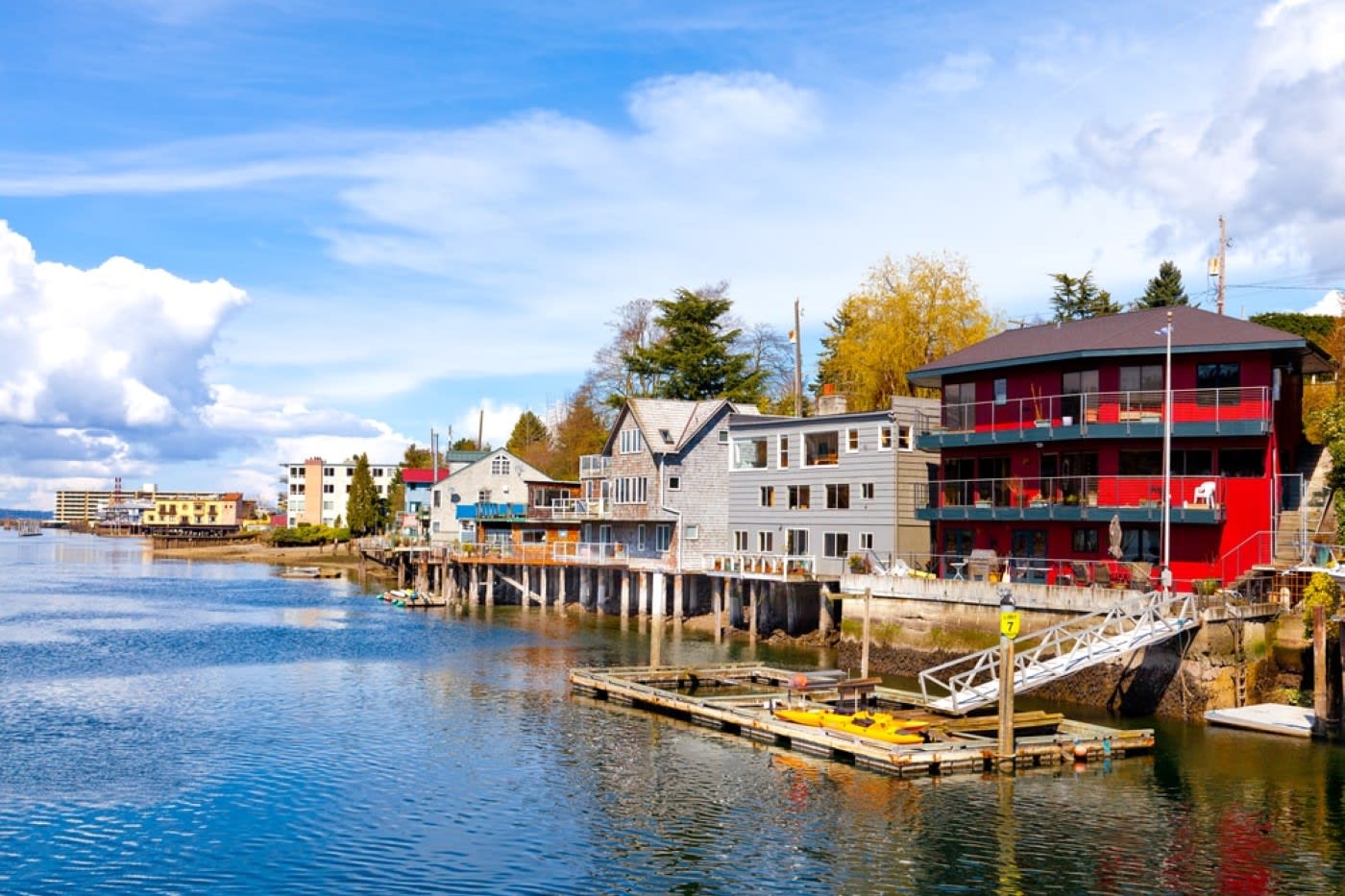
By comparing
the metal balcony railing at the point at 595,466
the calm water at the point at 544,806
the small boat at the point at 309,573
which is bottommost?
the calm water at the point at 544,806

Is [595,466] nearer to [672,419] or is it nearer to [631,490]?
[631,490]

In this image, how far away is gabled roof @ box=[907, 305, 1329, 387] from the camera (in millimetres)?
47000

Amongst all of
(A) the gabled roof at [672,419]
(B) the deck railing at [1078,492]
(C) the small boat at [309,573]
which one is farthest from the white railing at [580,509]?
(C) the small boat at [309,573]

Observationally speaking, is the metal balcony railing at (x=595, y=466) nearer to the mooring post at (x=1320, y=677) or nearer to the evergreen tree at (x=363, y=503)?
the mooring post at (x=1320, y=677)

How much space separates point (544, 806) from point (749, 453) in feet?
135

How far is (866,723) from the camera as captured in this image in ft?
120

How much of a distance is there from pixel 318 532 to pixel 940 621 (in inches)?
4864

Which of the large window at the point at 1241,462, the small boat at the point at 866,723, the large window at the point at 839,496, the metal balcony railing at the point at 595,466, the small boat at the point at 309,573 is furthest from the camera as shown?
the small boat at the point at 309,573

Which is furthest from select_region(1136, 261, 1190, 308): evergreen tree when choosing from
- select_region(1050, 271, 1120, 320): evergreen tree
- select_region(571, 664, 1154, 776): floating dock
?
select_region(571, 664, 1154, 776): floating dock

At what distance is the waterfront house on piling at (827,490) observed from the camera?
59594mm

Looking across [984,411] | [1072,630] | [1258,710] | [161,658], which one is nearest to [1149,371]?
[984,411]

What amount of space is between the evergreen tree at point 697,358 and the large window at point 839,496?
101 ft

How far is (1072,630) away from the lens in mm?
43312

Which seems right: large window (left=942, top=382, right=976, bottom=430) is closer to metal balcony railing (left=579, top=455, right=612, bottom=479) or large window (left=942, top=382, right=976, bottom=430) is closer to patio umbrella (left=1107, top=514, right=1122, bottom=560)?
patio umbrella (left=1107, top=514, right=1122, bottom=560)
